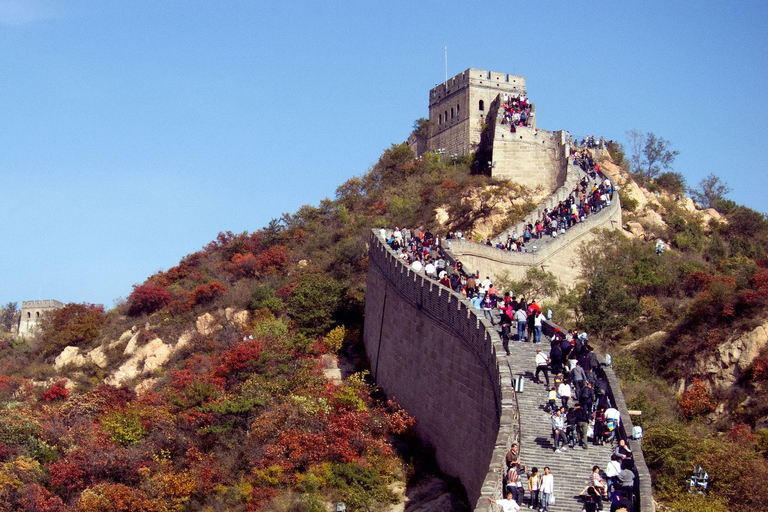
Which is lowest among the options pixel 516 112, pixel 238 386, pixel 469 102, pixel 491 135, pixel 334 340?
pixel 238 386

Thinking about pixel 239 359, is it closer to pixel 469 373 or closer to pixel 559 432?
pixel 469 373

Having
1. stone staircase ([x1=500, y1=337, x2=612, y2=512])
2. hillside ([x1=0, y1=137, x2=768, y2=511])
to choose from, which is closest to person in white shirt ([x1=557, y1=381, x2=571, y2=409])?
stone staircase ([x1=500, y1=337, x2=612, y2=512])

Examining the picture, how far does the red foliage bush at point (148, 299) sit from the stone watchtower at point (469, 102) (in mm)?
17109

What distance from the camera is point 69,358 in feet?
159

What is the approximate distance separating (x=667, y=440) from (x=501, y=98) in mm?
31350

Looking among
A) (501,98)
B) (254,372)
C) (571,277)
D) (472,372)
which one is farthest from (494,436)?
(501,98)

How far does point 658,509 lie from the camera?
2191cm

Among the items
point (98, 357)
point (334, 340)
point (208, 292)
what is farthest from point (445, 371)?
point (98, 357)

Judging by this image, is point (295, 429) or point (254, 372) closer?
point (295, 429)

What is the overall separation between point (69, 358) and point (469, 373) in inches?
1117

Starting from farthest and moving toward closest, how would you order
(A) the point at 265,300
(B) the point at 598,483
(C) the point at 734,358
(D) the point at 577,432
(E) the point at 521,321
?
(A) the point at 265,300
(C) the point at 734,358
(E) the point at 521,321
(D) the point at 577,432
(B) the point at 598,483

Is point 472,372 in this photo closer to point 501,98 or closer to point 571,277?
point 571,277

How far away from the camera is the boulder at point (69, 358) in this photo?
156 ft

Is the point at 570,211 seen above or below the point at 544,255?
above
